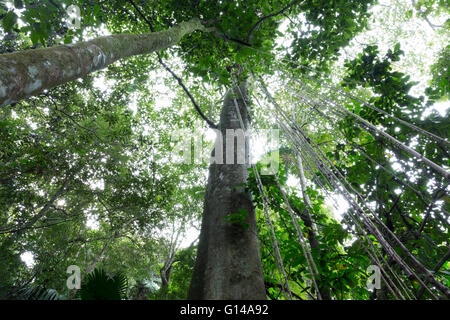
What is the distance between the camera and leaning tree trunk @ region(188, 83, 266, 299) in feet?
4.14

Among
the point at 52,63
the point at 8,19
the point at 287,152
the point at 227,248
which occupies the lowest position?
the point at 227,248

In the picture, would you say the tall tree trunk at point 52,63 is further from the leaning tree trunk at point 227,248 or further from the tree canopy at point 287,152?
the leaning tree trunk at point 227,248

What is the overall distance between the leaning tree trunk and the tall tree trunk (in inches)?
Answer: 53.6

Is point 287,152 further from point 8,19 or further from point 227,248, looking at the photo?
point 8,19

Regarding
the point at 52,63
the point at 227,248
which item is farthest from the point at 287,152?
the point at 52,63

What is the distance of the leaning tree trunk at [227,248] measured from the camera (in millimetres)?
1263

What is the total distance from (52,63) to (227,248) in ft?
4.81

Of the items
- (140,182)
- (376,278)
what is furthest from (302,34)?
(140,182)

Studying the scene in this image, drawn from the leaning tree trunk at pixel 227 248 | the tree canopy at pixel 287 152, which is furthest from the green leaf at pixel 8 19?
the leaning tree trunk at pixel 227 248

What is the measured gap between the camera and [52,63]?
1.03 m

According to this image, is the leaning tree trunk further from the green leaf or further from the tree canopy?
the green leaf

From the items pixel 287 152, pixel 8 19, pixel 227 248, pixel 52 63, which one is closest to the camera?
pixel 52 63

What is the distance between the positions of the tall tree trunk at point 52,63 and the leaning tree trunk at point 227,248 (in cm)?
136
